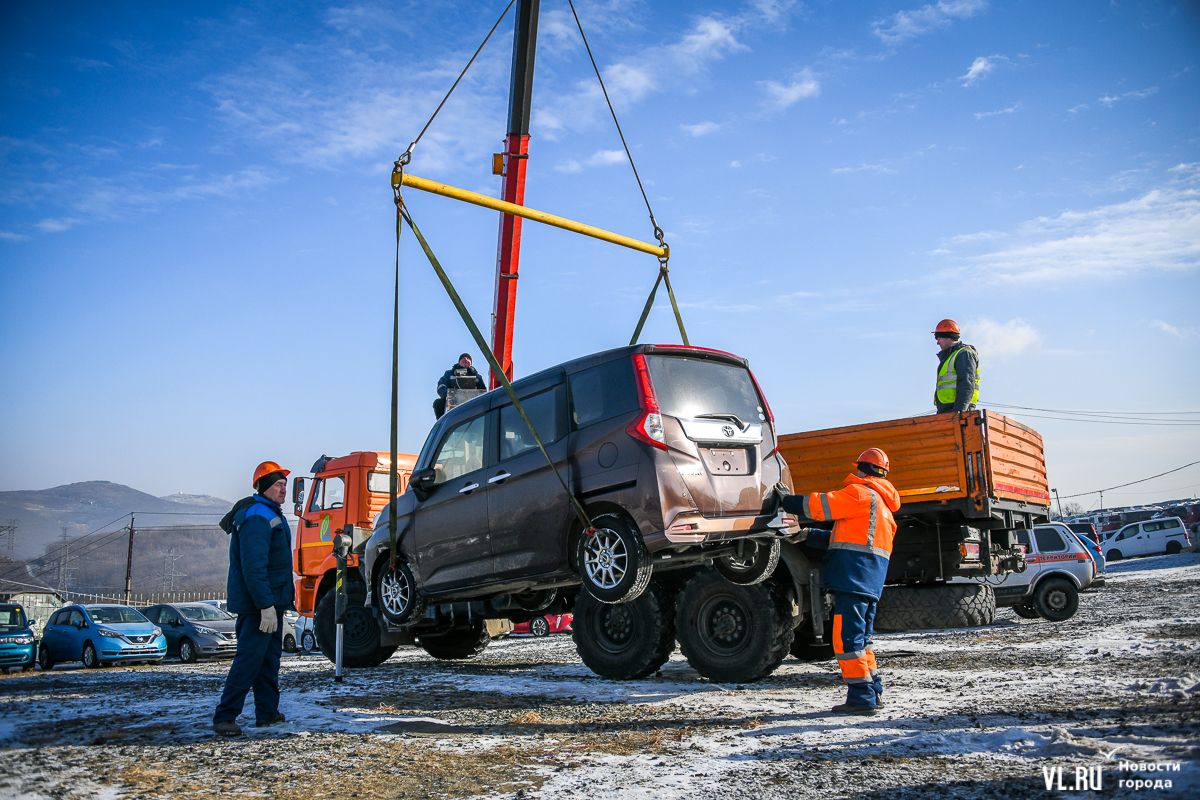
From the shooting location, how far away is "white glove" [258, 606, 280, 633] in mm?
5445

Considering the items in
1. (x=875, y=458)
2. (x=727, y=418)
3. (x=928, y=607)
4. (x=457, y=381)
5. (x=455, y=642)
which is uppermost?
(x=457, y=381)

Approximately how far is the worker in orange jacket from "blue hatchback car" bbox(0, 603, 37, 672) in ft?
50.6

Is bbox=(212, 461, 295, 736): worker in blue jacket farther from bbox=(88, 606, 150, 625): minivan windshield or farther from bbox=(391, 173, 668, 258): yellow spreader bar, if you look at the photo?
bbox=(88, 606, 150, 625): minivan windshield

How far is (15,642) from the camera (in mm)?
15031

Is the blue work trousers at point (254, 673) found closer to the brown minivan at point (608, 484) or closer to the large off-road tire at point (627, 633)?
the brown minivan at point (608, 484)

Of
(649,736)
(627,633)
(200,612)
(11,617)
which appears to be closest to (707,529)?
(649,736)

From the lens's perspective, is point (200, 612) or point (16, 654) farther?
point (200, 612)

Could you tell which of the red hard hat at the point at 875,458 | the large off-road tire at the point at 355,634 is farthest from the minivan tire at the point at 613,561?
the large off-road tire at the point at 355,634

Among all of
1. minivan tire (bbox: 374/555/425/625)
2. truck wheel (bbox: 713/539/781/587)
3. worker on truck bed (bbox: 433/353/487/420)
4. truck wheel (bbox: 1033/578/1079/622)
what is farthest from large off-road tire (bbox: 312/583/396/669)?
truck wheel (bbox: 1033/578/1079/622)

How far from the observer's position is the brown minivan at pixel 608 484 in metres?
5.86

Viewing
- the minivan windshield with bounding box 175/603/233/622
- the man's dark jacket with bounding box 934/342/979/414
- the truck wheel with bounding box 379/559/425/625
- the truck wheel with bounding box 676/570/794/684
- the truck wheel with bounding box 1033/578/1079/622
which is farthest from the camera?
the minivan windshield with bounding box 175/603/233/622

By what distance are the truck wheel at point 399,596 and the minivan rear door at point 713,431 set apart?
344cm

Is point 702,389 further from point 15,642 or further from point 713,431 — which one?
point 15,642

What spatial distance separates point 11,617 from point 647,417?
603 inches
